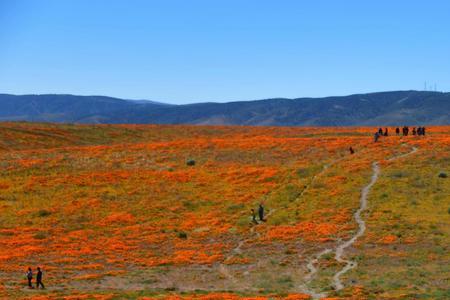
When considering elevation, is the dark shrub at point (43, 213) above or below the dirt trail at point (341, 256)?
below

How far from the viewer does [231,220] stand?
6788 centimetres

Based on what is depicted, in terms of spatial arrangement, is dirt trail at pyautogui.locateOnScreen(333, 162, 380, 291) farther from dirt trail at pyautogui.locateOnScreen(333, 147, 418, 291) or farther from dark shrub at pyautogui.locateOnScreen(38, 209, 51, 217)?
dark shrub at pyautogui.locateOnScreen(38, 209, 51, 217)

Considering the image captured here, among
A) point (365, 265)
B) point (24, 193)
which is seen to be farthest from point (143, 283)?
point (24, 193)

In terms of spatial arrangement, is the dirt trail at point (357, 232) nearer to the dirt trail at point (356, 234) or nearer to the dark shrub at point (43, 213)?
the dirt trail at point (356, 234)

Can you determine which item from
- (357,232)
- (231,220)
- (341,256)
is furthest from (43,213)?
(341,256)

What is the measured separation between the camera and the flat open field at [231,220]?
44.2m

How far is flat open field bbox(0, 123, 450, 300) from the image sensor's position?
145 ft

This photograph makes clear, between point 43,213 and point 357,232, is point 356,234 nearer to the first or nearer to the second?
point 357,232

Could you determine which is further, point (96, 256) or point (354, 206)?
point (354, 206)

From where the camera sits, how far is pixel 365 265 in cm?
4741

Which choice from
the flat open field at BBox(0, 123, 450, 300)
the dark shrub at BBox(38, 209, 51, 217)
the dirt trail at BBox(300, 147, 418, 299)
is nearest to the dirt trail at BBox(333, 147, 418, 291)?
the dirt trail at BBox(300, 147, 418, 299)

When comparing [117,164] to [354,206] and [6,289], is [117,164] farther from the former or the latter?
[6,289]

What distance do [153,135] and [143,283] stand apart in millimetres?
113261

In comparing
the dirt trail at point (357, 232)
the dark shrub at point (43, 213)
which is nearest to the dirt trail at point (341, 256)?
the dirt trail at point (357, 232)
